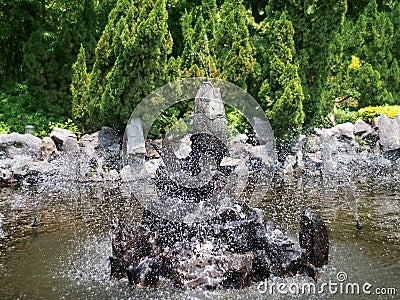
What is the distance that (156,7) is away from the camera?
10.6 meters

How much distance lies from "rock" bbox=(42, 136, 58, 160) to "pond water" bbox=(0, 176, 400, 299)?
152 cm

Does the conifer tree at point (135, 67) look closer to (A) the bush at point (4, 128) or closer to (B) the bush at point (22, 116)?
(B) the bush at point (22, 116)

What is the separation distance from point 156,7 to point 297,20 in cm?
292

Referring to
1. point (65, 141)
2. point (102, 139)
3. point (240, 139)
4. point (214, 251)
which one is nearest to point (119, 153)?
point (102, 139)

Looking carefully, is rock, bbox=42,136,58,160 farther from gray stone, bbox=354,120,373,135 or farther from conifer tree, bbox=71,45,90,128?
gray stone, bbox=354,120,373,135

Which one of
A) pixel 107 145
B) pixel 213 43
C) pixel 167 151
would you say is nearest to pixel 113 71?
pixel 107 145

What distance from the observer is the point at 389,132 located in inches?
435

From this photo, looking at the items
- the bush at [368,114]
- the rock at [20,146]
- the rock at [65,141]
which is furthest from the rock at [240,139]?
the rock at [20,146]

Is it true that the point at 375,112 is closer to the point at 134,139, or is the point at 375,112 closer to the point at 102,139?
the point at 134,139

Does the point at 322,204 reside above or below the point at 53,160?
below

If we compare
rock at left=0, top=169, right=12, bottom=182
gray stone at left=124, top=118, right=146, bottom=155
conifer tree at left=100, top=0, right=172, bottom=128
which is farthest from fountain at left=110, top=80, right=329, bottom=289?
conifer tree at left=100, top=0, right=172, bottom=128

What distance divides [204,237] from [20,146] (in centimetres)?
653

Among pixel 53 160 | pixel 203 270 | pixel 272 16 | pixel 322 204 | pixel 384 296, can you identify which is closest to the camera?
pixel 384 296

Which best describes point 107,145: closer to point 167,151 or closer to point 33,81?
point 33,81
